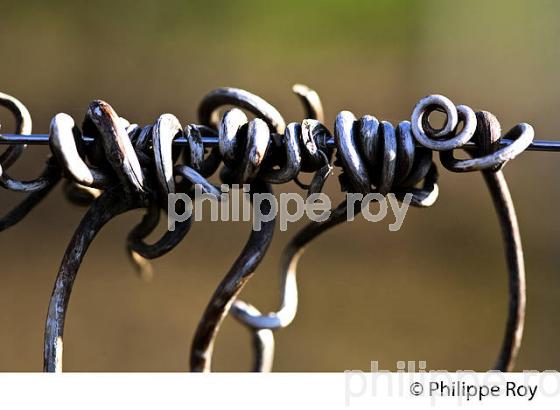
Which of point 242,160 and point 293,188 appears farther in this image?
point 293,188

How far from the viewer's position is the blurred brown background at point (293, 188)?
1552mm

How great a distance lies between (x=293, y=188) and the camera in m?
1.51

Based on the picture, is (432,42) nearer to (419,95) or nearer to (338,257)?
(419,95)

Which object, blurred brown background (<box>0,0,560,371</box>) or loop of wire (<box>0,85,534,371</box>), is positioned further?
blurred brown background (<box>0,0,560,371</box>)

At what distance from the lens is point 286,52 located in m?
1.58

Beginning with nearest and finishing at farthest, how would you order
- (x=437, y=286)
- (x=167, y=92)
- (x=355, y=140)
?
1. (x=355, y=140)
2. (x=167, y=92)
3. (x=437, y=286)

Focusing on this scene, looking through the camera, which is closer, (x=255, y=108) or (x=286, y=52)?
(x=255, y=108)

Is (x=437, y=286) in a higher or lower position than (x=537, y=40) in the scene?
lower

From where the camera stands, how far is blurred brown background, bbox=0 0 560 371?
1.55 meters

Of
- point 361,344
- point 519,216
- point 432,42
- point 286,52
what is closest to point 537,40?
point 432,42

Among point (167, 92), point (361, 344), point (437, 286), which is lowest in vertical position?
point (361, 344)

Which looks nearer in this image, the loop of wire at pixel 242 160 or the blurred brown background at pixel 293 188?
the loop of wire at pixel 242 160

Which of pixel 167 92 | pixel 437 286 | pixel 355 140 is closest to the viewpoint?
pixel 355 140

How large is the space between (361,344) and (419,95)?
511mm
